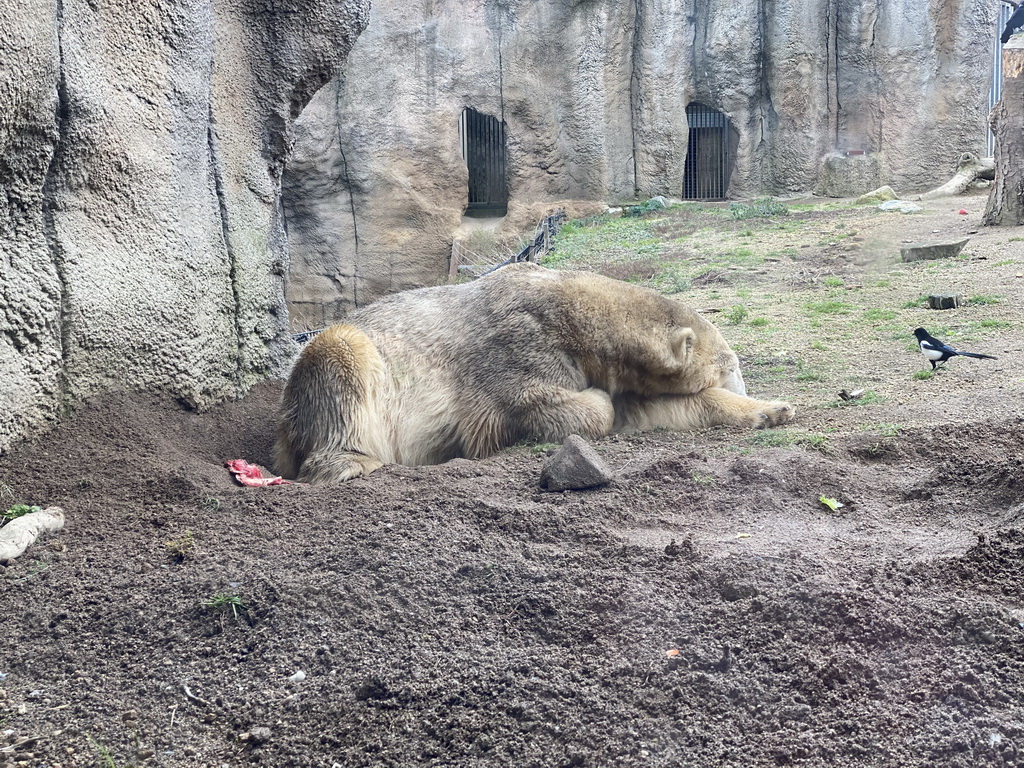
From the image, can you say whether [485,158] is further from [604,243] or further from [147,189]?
[147,189]

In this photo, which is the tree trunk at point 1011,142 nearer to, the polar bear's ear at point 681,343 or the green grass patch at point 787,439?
the polar bear's ear at point 681,343

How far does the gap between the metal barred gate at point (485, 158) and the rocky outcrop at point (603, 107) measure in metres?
1.45

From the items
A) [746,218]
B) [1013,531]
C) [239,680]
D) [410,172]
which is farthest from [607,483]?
[410,172]

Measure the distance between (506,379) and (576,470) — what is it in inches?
52.6

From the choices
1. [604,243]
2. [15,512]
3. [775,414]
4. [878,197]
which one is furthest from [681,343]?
[878,197]

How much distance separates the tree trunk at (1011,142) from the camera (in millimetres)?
10289

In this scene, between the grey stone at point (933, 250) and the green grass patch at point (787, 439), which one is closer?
the green grass patch at point (787, 439)

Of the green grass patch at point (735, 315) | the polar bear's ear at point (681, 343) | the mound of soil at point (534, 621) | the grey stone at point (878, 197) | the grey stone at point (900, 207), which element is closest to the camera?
the mound of soil at point (534, 621)

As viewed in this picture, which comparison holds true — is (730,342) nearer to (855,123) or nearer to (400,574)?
(400,574)

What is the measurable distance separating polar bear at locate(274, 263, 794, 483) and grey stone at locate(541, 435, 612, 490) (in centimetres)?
100

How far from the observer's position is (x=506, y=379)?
4938 millimetres

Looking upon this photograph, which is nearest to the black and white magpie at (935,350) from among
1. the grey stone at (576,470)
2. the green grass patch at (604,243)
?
the grey stone at (576,470)

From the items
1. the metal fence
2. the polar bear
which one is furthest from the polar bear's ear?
the metal fence

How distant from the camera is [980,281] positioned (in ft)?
26.1
